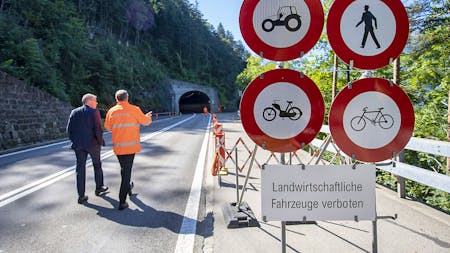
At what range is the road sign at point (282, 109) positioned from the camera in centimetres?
276

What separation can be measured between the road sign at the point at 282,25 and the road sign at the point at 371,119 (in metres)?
0.58

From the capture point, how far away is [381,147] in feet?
8.78

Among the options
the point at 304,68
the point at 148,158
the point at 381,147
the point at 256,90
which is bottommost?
the point at 148,158

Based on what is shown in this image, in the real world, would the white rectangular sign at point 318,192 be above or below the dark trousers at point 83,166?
above

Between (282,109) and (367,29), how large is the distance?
0.93m

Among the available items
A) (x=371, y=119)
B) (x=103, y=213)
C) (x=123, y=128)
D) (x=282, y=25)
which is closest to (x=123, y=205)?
(x=103, y=213)

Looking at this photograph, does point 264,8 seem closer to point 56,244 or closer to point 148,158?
point 56,244

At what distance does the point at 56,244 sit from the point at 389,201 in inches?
186

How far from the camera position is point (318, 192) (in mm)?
2656

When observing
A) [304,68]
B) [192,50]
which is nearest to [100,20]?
[192,50]

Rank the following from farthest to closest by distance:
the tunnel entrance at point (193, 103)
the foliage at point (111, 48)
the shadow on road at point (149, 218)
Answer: the tunnel entrance at point (193, 103) < the foliage at point (111, 48) < the shadow on road at point (149, 218)

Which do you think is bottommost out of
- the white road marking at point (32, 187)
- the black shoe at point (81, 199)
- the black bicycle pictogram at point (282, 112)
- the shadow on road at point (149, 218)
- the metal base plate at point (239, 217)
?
the shadow on road at point (149, 218)

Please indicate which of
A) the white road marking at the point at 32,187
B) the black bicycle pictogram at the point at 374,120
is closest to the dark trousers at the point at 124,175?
the white road marking at the point at 32,187

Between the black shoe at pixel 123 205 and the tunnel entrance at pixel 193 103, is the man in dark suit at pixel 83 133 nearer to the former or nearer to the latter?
the black shoe at pixel 123 205
